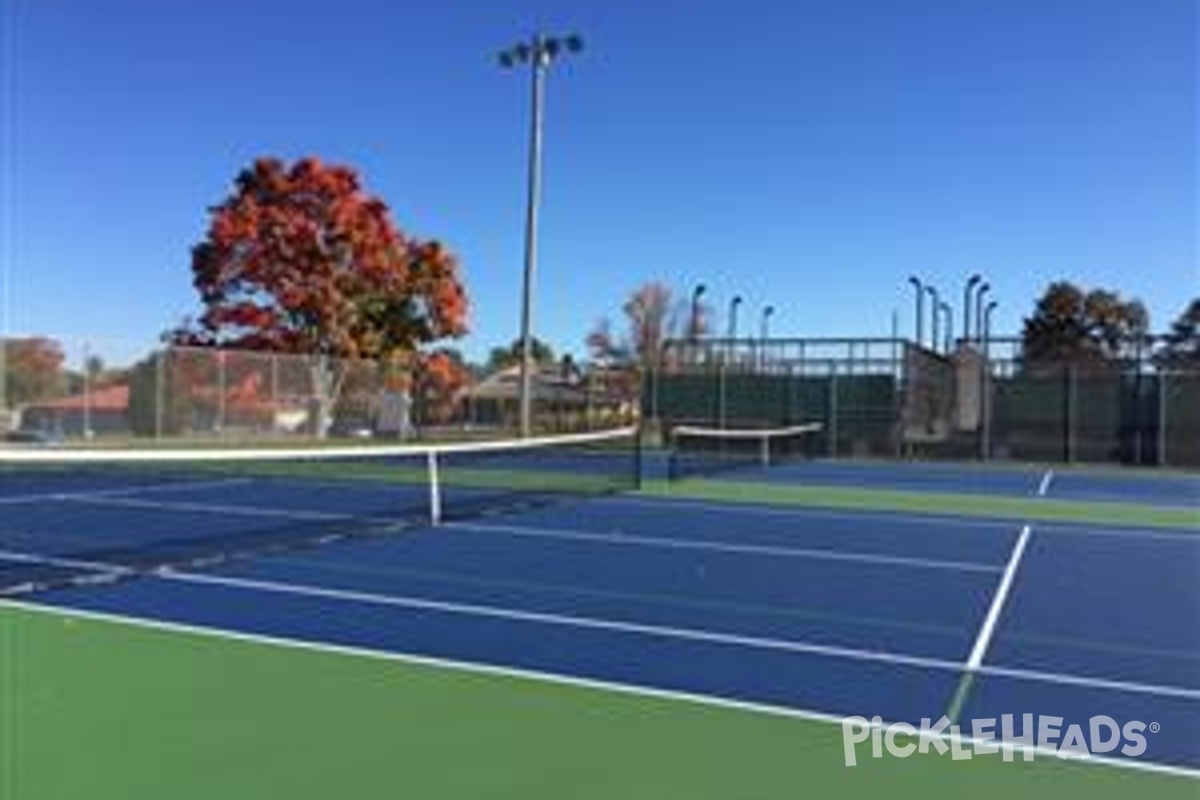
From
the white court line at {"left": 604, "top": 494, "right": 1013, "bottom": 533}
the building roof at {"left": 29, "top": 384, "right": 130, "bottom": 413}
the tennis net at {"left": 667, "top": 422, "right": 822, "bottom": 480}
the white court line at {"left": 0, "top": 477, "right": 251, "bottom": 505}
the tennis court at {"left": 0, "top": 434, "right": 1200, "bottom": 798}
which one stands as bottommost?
the tennis court at {"left": 0, "top": 434, "right": 1200, "bottom": 798}

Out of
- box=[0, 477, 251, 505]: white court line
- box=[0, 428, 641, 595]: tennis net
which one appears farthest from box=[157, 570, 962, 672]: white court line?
box=[0, 477, 251, 505]: white court line

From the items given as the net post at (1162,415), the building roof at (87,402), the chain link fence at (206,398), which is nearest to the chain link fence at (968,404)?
the net post at (1162,415)

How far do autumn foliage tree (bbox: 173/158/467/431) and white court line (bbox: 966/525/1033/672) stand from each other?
29687mm

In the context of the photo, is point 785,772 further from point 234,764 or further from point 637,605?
point 637,605

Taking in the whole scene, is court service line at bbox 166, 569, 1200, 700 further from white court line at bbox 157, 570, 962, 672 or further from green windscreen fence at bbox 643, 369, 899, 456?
green windscreen fence at bbox 643, 369, 899, 456

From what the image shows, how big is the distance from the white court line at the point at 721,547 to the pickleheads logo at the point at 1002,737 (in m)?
A: 5.50

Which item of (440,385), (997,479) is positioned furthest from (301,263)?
(997,479)

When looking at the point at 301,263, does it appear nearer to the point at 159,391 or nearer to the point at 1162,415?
the point at 159,391

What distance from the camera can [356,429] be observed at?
37438 millimetres

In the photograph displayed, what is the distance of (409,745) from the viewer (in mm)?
5859

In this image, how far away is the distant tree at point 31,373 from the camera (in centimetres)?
3083

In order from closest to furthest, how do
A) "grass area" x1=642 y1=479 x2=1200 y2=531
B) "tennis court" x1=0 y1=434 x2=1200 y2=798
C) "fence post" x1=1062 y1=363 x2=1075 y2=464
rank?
"tennis court" x1=0 y1=434 x2=1200 y2=798 < "grass area" x1=642 y1=479 x2=1200 y2=531 < "fence post" x1=1062 y1=363 x2=1075 y2=464

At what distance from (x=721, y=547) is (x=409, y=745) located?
24.9 ft

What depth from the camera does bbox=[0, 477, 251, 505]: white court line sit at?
56.1 feet
